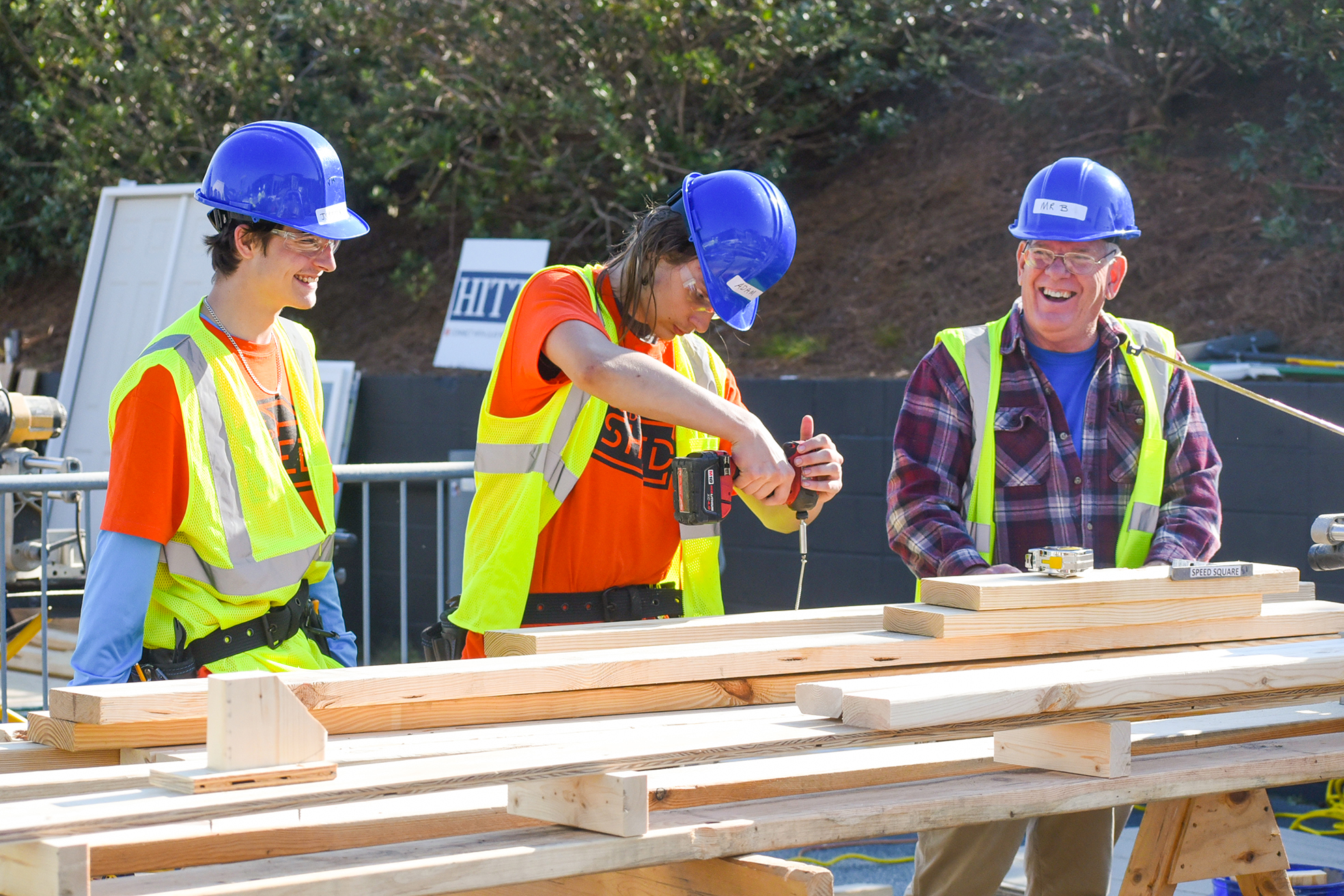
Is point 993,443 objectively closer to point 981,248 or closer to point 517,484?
point 517,484

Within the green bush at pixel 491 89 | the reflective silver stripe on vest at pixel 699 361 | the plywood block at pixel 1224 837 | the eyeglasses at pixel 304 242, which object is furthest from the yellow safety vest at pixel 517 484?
the green bush at pixel 491 89

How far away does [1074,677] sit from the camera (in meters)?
2.60

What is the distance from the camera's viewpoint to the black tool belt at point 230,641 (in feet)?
9.65

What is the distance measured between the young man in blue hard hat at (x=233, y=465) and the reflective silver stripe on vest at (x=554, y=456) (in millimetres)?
427

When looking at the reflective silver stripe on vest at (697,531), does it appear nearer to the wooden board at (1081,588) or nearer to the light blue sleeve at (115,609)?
the wooden board at (1081,588)

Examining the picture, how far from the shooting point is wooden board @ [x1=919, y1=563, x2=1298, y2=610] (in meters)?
3.06

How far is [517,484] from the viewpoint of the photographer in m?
3.28

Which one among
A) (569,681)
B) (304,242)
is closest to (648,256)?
(304,242)

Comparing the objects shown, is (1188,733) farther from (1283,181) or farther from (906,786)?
(1283,181)

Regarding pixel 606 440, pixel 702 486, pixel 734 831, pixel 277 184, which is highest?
pixel 277 184

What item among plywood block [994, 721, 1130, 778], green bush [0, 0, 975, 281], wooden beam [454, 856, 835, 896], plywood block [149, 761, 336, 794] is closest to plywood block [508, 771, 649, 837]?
wooden beam [454, 856, 835, 896]

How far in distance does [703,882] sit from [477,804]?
1.28ft

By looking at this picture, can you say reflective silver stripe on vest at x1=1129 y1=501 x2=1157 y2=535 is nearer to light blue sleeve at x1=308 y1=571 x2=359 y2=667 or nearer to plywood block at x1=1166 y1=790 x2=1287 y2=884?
plywood block at x1=1166 y1=790 x2=1287 y2=884

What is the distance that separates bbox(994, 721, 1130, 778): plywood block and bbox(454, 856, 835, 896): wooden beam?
0.57 metres
